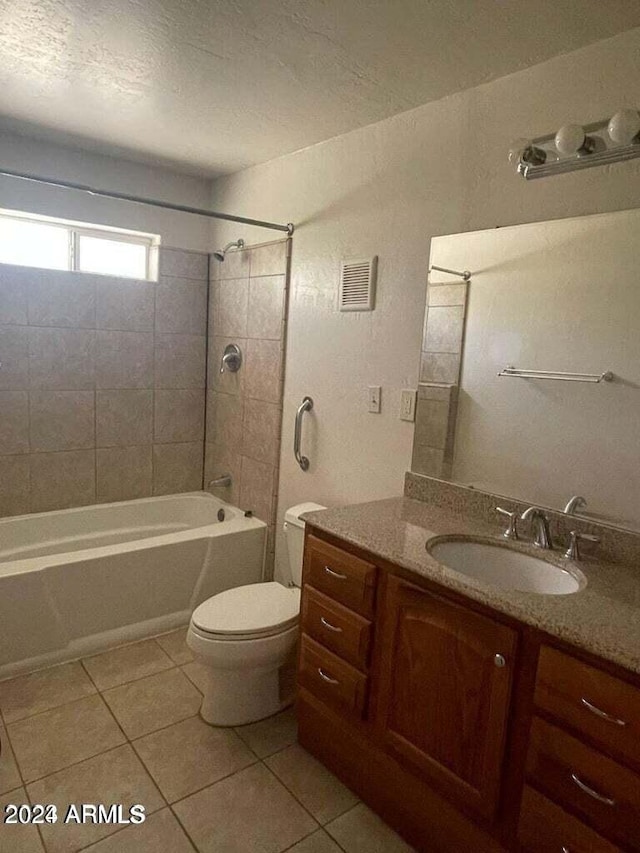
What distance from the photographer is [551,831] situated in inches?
48.8

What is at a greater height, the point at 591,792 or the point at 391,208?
the point at 391,208

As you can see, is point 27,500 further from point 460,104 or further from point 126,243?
point 460,104

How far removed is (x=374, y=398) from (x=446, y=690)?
4.02 feet

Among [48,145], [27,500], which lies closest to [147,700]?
[27,500]

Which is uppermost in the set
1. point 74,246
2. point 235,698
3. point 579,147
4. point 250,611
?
point 579,147

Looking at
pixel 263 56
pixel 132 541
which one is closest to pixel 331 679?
pixel 132 541

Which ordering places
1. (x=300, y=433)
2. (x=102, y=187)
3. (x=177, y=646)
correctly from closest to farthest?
(x=177, y=646) → (x=300, y=433) → (x=102, y=187)

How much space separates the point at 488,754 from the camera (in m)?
1.36

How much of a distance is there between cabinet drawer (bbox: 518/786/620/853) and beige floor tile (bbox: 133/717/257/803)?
992 mm

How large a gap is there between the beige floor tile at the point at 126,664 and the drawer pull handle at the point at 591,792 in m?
1.80

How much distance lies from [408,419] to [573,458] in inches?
26.5

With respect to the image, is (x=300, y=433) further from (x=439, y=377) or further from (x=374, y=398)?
(x=439, y=377)

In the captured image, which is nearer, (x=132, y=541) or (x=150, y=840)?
(x=150, y=840)

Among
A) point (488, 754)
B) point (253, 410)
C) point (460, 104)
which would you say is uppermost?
point (460, 104)
